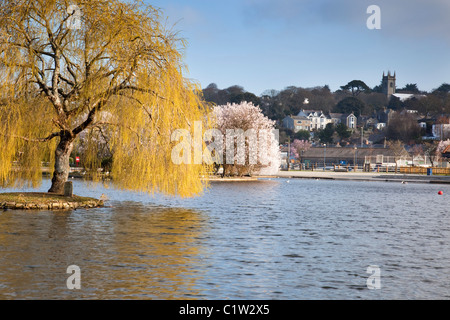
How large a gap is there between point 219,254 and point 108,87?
14.5 metres

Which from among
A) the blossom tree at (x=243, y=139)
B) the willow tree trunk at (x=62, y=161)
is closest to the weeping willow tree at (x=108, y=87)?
the willow tree trunk at (x=62, y=161)

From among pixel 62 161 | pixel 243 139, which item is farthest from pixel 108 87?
pixel 243 139

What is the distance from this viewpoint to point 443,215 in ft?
122

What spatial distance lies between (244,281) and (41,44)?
72.1 feet

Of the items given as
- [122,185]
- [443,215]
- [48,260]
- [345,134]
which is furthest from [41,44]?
[345,134]

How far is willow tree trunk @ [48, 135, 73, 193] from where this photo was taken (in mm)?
33219

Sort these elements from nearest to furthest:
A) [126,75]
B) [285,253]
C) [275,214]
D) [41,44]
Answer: [285,253] < [126,75] < [41,44] < [275,214]

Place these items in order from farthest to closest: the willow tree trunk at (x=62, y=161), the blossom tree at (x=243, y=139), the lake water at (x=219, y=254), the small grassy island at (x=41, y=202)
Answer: the blossom tree at (x=243, y=139) < the willow tree trunk at (x=62, y=161) < the small grassy island at (x=41, y=202) < the lake water at (x=219, y=254)

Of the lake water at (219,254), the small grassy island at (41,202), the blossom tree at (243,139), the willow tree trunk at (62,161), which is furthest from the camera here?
the blossom tree at (243,139)

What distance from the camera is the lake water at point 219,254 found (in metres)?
15.0

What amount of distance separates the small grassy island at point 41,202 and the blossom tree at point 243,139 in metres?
43.2

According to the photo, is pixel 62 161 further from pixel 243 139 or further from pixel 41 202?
pixel 243 139

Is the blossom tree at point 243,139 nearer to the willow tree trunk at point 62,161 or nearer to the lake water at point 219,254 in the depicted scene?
the willow tree trunk at point 62,161

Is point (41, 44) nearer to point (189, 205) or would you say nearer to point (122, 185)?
point (122, 185)
